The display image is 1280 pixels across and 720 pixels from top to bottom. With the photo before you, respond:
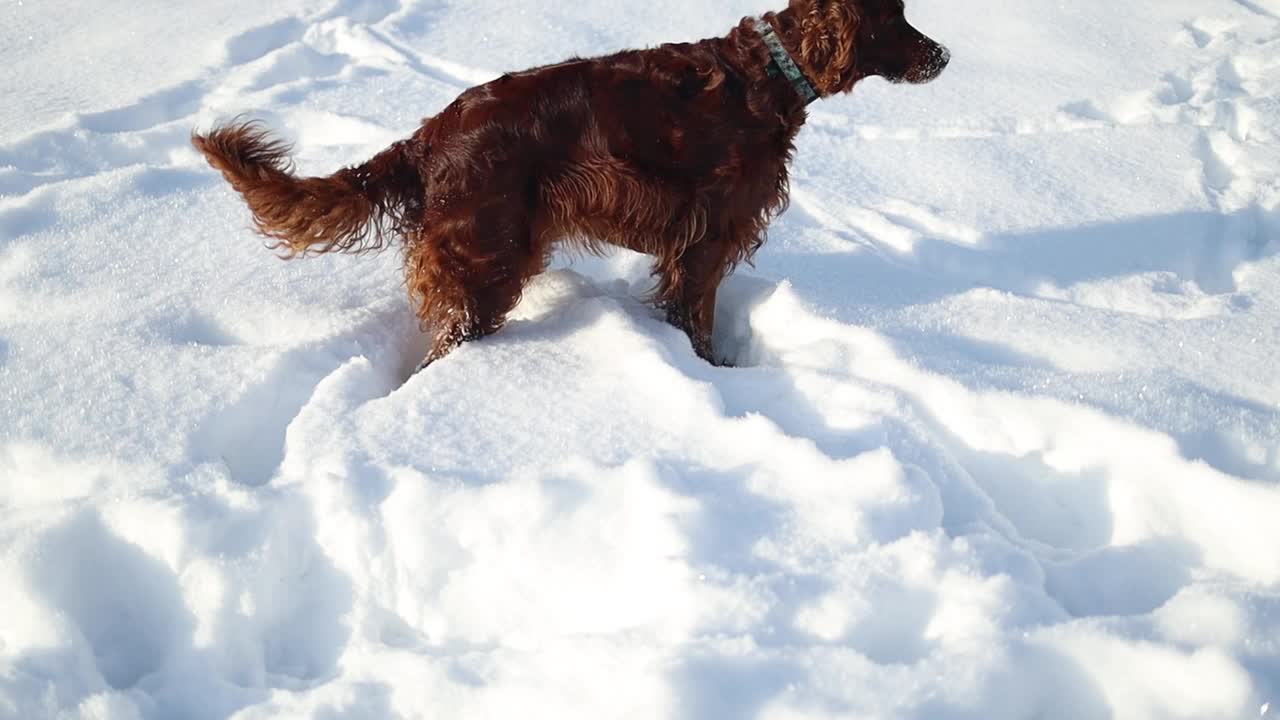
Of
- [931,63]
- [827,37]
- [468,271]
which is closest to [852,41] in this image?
[827,37]

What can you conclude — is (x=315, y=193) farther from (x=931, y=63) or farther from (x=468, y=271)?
(x=931, y=63)

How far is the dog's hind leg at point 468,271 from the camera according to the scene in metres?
2.48

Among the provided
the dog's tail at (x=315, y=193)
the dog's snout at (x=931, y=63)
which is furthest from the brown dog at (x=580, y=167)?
the dog's snout at (x=931, y=63)

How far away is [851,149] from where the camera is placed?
3.94m

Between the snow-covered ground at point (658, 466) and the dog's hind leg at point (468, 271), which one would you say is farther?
the dog's hind leg at point (468, 271)

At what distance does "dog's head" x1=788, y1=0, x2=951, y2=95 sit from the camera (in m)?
2.62

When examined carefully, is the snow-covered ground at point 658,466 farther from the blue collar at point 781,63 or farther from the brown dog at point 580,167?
the blue collar at point 781,63

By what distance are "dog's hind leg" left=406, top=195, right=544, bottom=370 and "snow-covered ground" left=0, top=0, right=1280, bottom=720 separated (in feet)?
0.31

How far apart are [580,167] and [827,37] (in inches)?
29.9

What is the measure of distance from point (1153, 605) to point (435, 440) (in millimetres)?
1494

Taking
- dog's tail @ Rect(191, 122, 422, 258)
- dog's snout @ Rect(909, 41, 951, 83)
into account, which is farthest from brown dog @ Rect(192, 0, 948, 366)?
dog's snout @ Rect(909, 41, 951, 83)

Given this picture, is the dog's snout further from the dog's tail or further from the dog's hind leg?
the dog's tail

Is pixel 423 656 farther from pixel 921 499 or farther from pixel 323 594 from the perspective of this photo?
pixel 921 499

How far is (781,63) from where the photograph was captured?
2.63 meters
